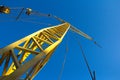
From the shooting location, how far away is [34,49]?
84.7ft

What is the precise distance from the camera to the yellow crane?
17.9 meters

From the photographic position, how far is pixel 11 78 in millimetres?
15961

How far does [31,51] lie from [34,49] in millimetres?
4395

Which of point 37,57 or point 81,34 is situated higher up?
point 81,34

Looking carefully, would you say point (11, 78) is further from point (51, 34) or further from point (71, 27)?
point (71, 27)

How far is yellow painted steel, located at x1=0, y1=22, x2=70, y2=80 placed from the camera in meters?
17.9

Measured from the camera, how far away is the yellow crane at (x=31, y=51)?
17.9 metres

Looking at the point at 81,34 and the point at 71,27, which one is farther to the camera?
the point at 81,34

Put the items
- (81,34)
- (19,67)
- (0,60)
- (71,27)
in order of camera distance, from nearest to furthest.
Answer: (19,67), (0,60), (71,27), (81,34)

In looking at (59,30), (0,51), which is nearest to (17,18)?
(59,30)

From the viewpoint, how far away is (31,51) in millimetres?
21438

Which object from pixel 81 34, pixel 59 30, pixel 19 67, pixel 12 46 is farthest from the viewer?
pixel 81 34

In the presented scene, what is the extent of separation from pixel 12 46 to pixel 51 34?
9.83 meters

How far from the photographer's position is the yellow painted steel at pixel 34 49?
17858 millimetres
